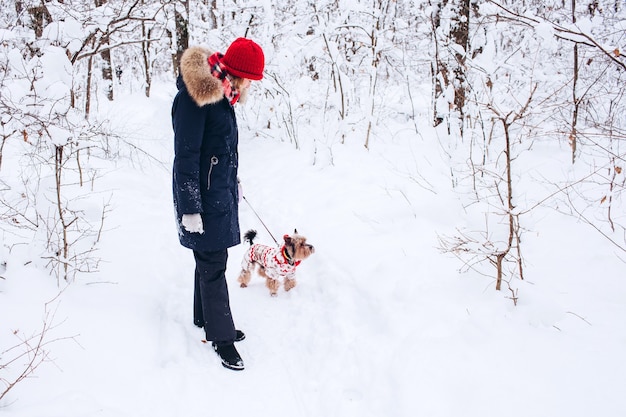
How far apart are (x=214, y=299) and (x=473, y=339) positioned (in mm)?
2036

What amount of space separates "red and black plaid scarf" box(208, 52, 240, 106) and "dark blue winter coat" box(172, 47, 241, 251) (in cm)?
4

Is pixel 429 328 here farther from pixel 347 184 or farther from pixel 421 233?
pixel 347 184

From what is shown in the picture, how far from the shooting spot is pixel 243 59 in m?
2.69

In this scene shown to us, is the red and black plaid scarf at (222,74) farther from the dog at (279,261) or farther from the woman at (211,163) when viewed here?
the dog at (279,261)

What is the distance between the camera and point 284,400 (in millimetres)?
2838

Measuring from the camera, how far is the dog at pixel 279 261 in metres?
4.13

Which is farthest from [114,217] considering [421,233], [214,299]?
[421,233]

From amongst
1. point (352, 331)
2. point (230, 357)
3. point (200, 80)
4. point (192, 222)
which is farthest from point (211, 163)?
point (352, 331)

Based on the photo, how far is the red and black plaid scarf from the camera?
103 inches

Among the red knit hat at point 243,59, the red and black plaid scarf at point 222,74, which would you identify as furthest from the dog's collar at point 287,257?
the red knit hat at point 243,59

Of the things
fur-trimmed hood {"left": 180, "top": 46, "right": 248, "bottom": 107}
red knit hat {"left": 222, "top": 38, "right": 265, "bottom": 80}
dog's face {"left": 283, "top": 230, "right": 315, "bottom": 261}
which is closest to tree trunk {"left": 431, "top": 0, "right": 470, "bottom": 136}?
dog's face {"left": 283, "top": 230, "right": 315, "bottom": 261}

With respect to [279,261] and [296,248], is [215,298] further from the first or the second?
[296,248]

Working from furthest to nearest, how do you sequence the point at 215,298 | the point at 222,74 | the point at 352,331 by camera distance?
the point at 352,331 < the point at 215,298 < the point at 222,74

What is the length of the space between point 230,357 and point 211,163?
161cm
